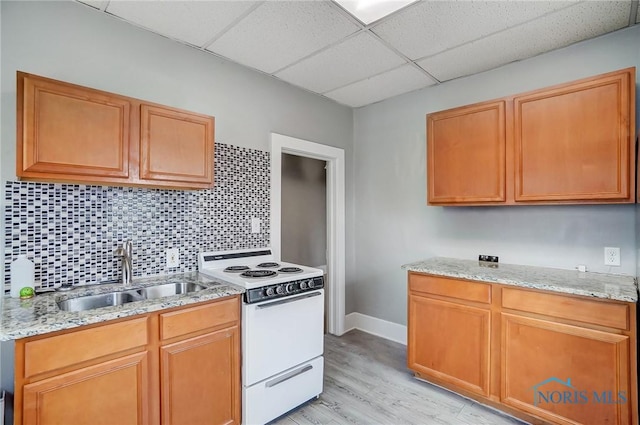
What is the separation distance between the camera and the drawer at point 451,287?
223cm

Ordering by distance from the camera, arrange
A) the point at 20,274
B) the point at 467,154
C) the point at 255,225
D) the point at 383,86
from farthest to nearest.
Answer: the point at 383,86
the point at 255,225
the point at 467,154
the point at 20,274

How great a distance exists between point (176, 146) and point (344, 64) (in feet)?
5.09

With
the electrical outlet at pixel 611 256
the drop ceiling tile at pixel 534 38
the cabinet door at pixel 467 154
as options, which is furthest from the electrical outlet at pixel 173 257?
the electrical outlet at pixel 611 256

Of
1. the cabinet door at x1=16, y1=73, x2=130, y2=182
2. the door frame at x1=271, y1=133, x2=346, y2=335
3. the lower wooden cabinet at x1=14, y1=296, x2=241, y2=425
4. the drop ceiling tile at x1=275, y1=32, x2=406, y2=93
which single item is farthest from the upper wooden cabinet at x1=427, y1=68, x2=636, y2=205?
the cabinet door at x1=16, y1=73, x2=130, y2=182

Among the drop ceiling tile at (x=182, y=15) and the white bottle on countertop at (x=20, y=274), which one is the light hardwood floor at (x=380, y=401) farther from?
the drop ceiling tile at (x=182, y=15)

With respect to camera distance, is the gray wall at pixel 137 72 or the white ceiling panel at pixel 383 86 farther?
the white ceiling panel at pixel 383 86

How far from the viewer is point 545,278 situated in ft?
6.92

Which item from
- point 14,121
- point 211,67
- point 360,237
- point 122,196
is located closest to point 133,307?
point 122,196

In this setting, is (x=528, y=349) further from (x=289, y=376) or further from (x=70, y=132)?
(x=70, y=132)

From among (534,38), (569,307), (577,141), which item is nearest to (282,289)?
(569,307)

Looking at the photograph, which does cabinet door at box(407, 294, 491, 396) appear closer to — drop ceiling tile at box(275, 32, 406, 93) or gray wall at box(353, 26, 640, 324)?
gray wall at box(353, 26, 640, 324)

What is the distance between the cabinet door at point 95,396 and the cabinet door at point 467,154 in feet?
8.05

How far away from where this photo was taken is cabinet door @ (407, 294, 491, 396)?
2238 mm

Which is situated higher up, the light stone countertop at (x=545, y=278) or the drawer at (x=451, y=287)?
the light stone countertop at (x=545, y=278)
